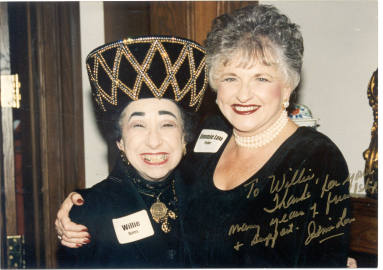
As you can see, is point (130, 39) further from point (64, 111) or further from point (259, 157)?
point (64, 111)

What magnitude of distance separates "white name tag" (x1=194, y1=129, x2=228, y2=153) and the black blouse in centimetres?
24

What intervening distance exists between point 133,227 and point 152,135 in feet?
1.21

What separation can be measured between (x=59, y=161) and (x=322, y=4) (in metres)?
1.72

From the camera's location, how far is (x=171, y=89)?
1434 millimetres

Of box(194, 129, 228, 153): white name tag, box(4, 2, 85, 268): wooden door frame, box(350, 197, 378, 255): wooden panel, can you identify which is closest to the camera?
box(194, 129, 228, 153): white name tag

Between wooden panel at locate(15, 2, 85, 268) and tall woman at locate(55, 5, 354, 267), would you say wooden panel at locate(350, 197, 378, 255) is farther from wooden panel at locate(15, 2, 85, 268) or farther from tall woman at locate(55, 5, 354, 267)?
wooden panel at locate(15, 2, 85, 268)

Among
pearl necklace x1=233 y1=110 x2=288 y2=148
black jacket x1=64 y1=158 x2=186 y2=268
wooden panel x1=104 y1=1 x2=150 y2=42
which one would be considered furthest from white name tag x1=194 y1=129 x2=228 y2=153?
wooden panel x1=104 y1=1 x2=150 y2=42

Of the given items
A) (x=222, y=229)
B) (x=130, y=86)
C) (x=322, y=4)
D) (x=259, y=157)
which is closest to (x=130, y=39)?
(x=130, y=86)

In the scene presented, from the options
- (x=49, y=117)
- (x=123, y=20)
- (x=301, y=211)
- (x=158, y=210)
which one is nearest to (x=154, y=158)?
(x=158, y=210)

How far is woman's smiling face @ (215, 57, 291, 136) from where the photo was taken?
4.50ft
